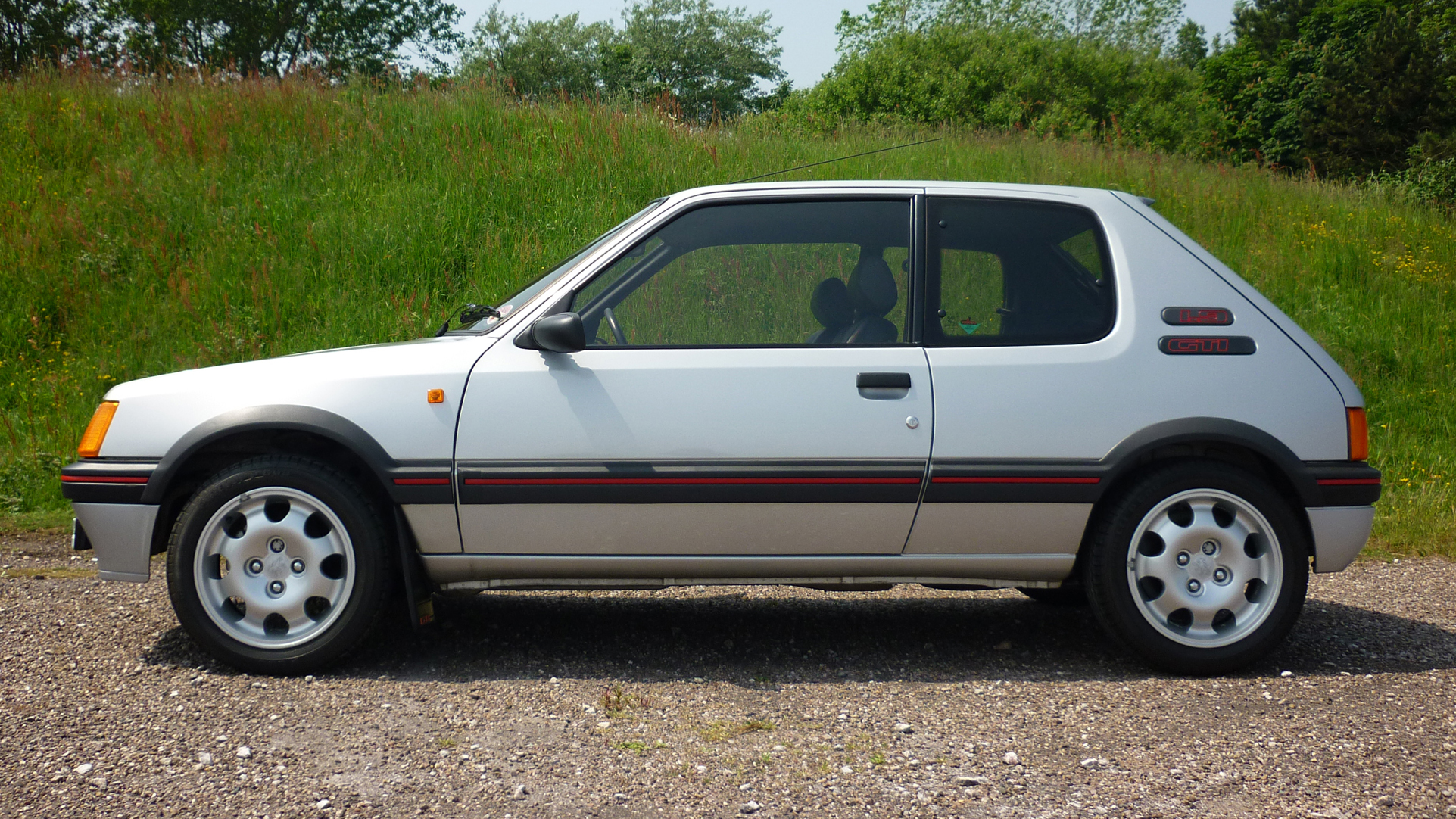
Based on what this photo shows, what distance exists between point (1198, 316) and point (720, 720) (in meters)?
2.31

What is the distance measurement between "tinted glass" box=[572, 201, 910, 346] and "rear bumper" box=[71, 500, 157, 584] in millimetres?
1775

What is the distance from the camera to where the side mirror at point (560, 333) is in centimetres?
367

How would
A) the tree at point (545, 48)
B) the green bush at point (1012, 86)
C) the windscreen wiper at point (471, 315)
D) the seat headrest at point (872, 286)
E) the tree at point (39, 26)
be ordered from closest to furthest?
the seat headrest at point (872, 286), the windscreen wiper at point (471, 315), the tree at point (39, 26), the green bush at point (1012, 86), the tree at point (545, 48)

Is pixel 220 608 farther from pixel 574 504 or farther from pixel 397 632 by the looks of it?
pixel 574 504

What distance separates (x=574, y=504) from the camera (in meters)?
3.74

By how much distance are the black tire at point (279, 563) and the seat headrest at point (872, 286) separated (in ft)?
6.48

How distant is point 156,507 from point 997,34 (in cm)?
3469

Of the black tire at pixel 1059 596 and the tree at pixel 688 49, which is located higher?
the tree at pixel 688 49

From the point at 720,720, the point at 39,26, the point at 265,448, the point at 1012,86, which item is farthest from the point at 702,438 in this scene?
the point at 39,26

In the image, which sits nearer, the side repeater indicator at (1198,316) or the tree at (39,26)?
the side repeater indicator at (1198,316)

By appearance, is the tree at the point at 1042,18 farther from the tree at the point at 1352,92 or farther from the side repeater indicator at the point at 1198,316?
the side repeater indicator at the point at 1198,316

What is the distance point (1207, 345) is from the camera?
12.6 feet

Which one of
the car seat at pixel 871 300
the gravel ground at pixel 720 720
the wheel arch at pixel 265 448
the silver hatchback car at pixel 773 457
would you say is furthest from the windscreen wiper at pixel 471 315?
the car seat at pixel 871 300

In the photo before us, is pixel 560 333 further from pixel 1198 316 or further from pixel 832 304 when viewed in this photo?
pixel 1198 316
